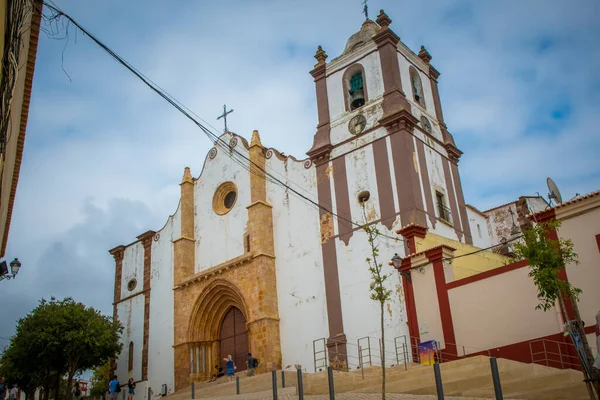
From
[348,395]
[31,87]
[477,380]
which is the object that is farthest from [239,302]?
[31,87]

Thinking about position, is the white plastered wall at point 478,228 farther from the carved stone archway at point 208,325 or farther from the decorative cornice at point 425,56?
the carved stone archway at point 208,325

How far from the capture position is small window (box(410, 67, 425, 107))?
90.3 feet

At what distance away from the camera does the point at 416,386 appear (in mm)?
15375

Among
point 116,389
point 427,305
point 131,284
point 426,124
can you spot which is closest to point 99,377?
point 131,284

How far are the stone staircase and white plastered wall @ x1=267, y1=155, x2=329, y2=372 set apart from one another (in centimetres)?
414

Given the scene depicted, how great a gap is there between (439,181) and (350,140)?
4002 millimetres

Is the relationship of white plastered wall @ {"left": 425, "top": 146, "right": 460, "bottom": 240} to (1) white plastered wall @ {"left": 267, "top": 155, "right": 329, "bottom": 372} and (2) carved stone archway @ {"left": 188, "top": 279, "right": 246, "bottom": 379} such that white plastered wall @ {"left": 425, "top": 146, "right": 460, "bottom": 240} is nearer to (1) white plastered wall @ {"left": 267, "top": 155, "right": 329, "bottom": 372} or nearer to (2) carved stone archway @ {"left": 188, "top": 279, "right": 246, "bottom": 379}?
(1) white plastered wall @ {"left": 267, "top": 155, "right": 329, "bottom": 372}

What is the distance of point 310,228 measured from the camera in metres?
25.7

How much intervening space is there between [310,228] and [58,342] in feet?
37.1

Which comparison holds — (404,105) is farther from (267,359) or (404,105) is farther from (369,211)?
(267,359)

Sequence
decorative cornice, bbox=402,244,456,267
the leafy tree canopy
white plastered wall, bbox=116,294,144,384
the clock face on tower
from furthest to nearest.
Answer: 1. white plastered wall, bbox=116,294,144,384
2. the clock face on tower
3. decorative cornice, bbox=402,244,456,267
4. the leafy tree canopy

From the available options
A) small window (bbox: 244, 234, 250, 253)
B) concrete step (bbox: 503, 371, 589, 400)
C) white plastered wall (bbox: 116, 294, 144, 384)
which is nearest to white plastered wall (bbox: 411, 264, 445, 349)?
concrete step (bbox: 503, 371, 589, 400)

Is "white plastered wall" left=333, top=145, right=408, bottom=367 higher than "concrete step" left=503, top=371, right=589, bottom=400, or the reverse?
"white plastered wall" left=333, top=145, right=408, bottom=367

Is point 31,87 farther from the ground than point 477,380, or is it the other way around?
point 31,87
